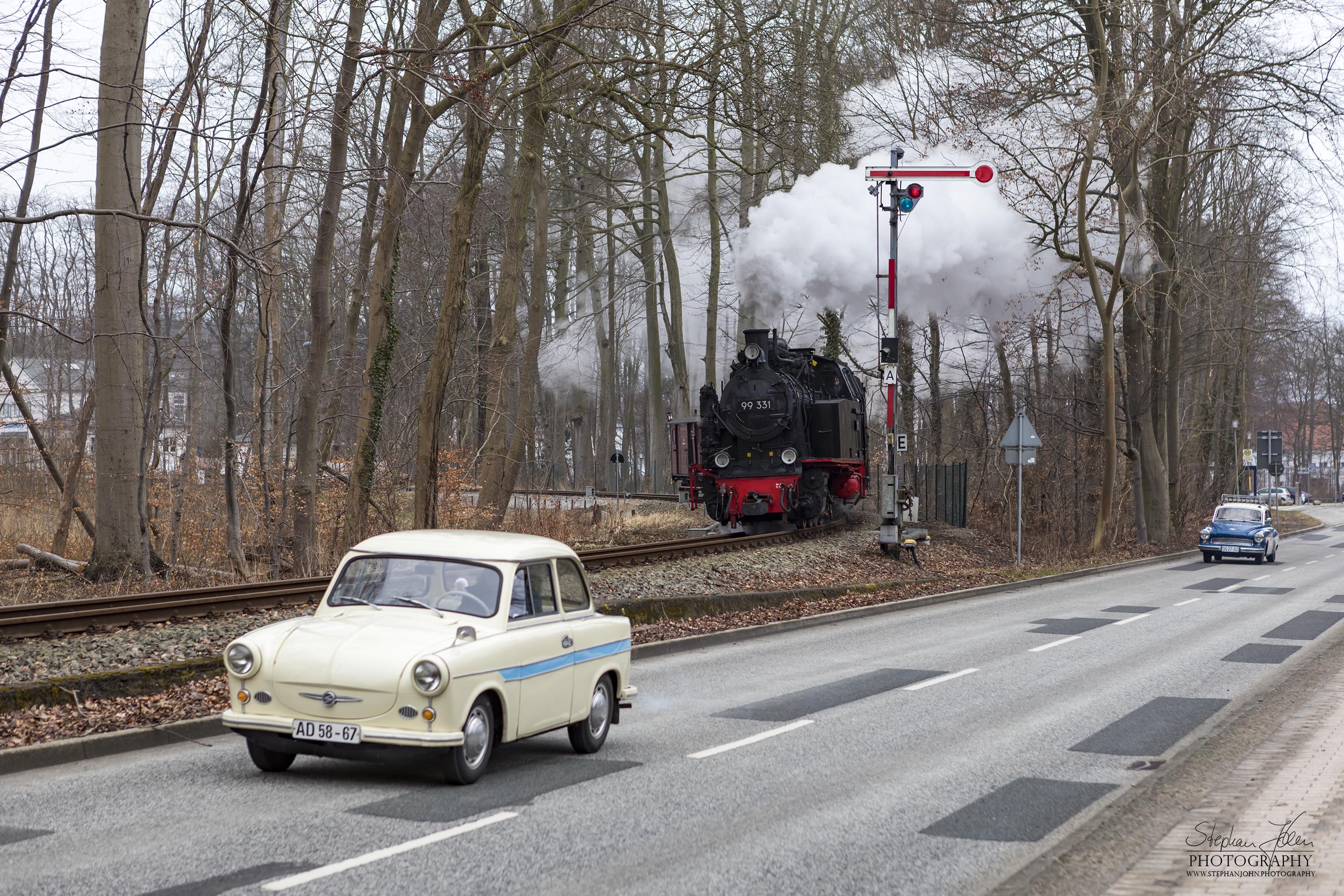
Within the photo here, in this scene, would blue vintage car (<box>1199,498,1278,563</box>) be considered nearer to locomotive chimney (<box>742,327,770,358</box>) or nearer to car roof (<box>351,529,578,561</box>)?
locomotive chimney (<box>742,327,770,358</box>)

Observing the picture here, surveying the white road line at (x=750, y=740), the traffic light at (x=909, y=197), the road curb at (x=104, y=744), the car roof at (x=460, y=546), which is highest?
the traffic light at (x=909, y=197)

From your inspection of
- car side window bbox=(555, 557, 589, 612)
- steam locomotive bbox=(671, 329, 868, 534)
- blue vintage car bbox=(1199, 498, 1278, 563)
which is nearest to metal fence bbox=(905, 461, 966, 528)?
steam locomotive bbox=(671, 329, 868, 534)

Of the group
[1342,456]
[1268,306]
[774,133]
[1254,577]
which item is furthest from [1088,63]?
[1342,456]

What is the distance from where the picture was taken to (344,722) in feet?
24.7

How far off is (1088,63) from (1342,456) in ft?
367

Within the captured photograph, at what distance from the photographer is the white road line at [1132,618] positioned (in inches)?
750

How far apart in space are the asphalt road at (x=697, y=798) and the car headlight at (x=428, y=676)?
68cm

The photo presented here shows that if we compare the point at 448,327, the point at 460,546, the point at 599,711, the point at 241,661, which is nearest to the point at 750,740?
the point at 599,711

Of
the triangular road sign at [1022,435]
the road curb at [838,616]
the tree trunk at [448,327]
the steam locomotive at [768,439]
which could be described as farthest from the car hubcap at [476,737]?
the triangular road sign at [1022,435]

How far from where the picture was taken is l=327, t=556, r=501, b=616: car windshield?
842 cm

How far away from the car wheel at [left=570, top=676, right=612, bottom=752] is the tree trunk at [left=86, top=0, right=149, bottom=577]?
31.3 feet

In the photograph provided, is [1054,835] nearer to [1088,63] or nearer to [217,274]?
[217,274]

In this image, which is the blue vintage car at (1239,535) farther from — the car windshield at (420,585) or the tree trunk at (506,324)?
the car windshield at (420,585)

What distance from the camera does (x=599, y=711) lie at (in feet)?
31.0
